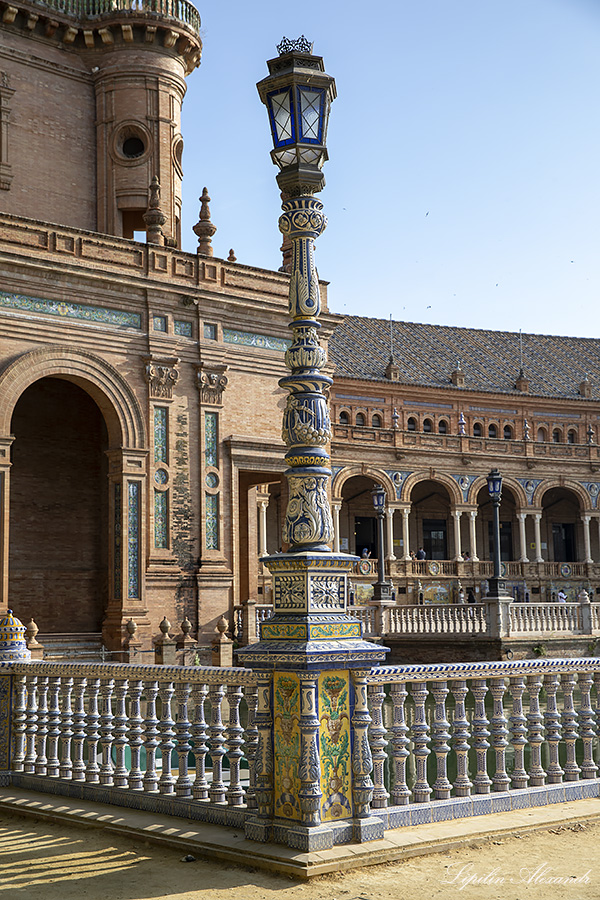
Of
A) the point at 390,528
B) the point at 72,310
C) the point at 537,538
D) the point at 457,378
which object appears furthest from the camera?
the point at 457,378

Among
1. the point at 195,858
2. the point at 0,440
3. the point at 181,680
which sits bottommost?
the point at 195,858

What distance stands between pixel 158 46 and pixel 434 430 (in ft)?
71.5

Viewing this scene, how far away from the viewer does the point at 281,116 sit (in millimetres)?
6734

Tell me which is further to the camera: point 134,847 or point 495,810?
point 495,810

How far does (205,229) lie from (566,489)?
82.2 feet

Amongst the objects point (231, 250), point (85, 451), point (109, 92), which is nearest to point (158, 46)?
point (109, 92)

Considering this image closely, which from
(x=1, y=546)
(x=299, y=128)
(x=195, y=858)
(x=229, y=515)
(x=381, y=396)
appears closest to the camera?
(x=195, y=858)

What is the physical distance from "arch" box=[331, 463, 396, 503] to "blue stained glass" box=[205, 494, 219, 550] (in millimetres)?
13937

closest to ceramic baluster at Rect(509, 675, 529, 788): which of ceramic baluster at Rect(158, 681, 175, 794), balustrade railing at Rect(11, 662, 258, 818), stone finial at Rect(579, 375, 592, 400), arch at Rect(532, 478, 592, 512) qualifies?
balustrade railing at Rect(11, 662, 258, 818)

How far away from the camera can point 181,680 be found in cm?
697

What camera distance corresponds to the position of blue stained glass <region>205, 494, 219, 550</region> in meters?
20.5

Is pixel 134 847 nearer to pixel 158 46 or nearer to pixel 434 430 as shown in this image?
pixel 158 46

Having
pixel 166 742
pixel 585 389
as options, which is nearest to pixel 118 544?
pixel 166 742

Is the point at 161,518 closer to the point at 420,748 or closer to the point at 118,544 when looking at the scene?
the point at 118,544
